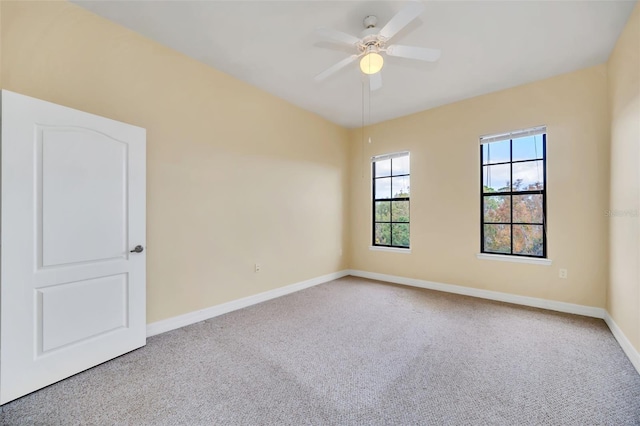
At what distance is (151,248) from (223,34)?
2179 millimetres

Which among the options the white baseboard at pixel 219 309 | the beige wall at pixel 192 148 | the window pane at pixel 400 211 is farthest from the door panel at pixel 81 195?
the window pane at pixel 400 211

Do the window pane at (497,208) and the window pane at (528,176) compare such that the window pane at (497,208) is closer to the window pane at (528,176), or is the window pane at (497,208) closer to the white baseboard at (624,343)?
the window pane at (528,176)

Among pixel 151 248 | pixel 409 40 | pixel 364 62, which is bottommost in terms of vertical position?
pixel 151 248

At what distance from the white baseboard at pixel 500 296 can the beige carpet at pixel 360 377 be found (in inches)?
6.6

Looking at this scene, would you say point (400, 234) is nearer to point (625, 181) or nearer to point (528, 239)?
point (528, 239)

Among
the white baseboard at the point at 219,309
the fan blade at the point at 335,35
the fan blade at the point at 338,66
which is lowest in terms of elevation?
the white baseboard at the point at 219,309

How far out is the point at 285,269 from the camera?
3998mm

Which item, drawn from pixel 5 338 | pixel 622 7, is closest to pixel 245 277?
pixel 5 338

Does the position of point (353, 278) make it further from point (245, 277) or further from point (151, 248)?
point (151, 248)

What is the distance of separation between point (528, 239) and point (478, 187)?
91cm

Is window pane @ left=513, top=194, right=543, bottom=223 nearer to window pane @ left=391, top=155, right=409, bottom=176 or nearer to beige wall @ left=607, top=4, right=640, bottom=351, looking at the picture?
beige wall @ left=607, top=4, right=640, bottom=351

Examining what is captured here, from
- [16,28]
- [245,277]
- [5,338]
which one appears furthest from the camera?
[245,277]

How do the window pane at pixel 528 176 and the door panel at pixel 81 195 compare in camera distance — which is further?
the window pane at pixel 528 176

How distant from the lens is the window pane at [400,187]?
461cm
